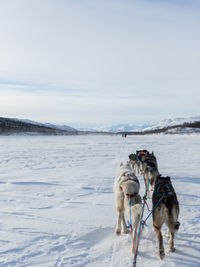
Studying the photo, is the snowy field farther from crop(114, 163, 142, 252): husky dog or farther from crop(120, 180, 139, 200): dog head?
crop(120, 180, 139, 200): dog head

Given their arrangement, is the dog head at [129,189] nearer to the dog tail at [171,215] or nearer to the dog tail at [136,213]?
the dog tail at [136,213]

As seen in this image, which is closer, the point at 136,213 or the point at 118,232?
the point at 136,213

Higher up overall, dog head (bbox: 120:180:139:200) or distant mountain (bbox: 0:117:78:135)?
distant mountain (bbox: 0:117:78:135)

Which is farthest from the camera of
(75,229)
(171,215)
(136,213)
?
(75,229)

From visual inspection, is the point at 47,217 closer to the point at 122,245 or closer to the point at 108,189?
the point at 122,245

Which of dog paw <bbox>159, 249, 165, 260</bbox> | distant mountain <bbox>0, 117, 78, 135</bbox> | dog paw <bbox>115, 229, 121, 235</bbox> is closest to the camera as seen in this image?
dog paw <bbox>159, 249, 165, 260</bbox>

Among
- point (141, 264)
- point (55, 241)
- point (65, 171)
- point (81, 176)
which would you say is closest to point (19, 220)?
point (55, 241)

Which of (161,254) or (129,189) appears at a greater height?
(129,189)

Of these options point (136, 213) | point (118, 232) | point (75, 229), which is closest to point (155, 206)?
point (136, 213)

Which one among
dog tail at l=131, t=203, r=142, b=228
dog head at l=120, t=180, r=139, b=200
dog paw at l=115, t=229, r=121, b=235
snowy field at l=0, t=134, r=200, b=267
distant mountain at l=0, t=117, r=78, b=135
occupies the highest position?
distant mountain at l=0, t=117, r=78, b=135

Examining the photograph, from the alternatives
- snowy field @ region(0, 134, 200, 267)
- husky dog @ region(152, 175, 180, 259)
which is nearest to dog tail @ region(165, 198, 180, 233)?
husky dog @ region(152, 175, 180, 259)

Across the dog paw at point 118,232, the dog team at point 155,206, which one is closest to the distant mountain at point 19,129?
the dog paw at point 118,232

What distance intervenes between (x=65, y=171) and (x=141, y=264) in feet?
22.4

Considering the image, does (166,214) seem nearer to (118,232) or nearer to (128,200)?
(128,200)
